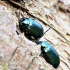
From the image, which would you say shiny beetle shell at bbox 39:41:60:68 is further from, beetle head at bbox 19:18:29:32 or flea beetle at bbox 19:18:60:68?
beetle head at bbox 19:18:29:32

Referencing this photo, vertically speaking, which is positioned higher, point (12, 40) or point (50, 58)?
→ point (12, 40)

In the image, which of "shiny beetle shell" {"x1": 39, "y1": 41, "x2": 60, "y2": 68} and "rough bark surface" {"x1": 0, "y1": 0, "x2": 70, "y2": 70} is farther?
"shiny beetle shell" {"x1": 39, "y1": 41, "x2": 60, "y2": 68}

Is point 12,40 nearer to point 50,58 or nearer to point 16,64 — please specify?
point 16,64

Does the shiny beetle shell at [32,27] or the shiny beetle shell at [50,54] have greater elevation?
the shiny beetle shell at [32,27]

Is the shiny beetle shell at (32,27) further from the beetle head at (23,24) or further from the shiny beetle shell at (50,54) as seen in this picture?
the shiny beetle shell at (50,54)

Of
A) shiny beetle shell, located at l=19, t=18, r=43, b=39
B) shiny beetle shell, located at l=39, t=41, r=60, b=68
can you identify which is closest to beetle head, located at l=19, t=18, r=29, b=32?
shiny beetle shell, located at l=19, t=18, r=43, b=39

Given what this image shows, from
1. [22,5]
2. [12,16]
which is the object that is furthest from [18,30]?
[22,5]

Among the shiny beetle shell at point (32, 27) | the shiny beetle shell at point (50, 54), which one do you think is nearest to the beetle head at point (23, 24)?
the shiny beetle shell at point (32, 27)

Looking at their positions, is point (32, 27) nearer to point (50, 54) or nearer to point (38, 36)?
point (38, 36)
